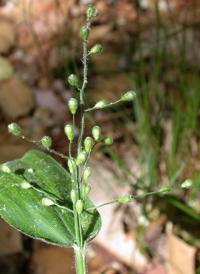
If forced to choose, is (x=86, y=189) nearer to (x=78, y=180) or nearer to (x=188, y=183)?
(x=78, y=180)

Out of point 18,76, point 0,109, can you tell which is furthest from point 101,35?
point 0,109

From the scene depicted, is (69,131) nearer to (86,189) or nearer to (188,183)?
(86,189)

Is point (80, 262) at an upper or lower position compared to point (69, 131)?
lower

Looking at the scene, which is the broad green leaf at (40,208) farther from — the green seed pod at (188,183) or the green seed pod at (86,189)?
the green seed pod at (188,183)

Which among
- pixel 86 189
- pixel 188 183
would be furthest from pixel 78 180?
pixel 188 183

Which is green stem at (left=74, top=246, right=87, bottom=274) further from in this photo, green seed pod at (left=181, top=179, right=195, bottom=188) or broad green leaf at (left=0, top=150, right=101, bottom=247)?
green seed pod at (left=181, top=179, right=195, bottom=188)

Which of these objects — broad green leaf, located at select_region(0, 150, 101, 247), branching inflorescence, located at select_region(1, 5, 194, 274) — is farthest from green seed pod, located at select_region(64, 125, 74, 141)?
broad green leaf, located at select_region(0, 150, 101, 247)

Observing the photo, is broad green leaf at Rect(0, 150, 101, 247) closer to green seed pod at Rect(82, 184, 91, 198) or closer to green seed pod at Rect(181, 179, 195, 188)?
green seed pod at Rect(82, 184, 91, 198)

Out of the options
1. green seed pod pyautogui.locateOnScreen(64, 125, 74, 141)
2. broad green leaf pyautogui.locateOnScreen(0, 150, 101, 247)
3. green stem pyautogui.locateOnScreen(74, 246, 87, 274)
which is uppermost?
green seed pod pyautogui.locateOnScreen(64, 125, 74, 141)

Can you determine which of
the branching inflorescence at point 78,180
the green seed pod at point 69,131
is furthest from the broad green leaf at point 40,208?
the green seed pod at point 69,131

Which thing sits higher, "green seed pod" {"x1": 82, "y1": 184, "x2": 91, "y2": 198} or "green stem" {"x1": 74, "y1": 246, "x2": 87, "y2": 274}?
"green seed pod" {"x1": 82, "y1": 184, "x2": 91, "y2": 198}
